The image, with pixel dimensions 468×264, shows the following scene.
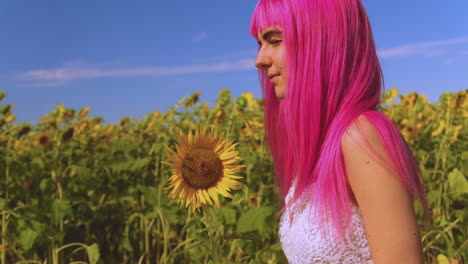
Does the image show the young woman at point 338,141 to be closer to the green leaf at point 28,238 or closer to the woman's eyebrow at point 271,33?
the woman's eyebrow at point 271,33

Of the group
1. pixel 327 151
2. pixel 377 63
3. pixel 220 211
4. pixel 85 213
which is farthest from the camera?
pixel 85 213

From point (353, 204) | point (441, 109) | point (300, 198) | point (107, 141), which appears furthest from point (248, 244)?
point (441, 109)

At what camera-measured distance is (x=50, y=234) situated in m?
1.93

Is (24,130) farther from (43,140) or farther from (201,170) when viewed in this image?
(201,170)

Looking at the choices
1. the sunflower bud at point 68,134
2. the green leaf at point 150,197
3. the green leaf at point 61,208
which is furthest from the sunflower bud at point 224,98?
the green leaf at point 61,208

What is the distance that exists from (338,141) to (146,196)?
3.87 feet

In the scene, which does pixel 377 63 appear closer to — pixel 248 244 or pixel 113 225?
pixel 248 244

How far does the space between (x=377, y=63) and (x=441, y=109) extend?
251 centimetres

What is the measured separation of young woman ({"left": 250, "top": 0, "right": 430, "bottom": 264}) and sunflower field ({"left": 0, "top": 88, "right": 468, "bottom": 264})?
48 cm

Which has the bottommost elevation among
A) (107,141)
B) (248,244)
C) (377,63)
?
(248,244)

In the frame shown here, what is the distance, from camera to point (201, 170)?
125cm

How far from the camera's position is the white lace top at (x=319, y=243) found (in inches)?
39.3

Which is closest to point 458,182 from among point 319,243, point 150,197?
point 319,243

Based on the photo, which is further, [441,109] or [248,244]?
[441,109]
